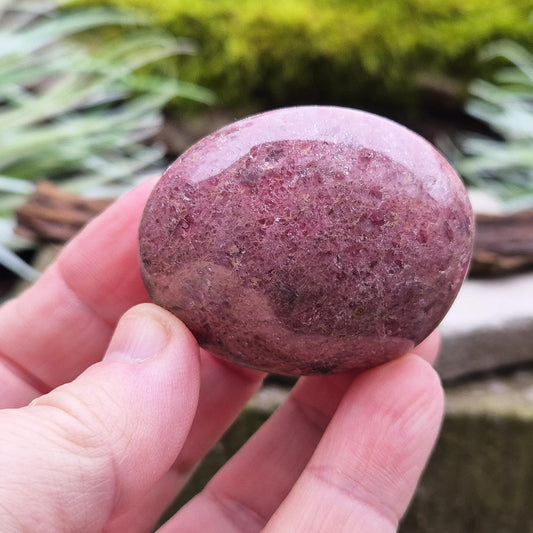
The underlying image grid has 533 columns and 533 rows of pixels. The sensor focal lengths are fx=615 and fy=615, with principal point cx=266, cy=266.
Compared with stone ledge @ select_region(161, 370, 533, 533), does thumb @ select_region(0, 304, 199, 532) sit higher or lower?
higher

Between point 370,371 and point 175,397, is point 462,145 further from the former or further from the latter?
point 175,397

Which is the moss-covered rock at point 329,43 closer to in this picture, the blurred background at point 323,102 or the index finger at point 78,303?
the blurred background at point 323,102

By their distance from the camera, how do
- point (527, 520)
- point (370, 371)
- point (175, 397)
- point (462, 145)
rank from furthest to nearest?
1. point (462, 145)
2. point (527, 520)
3. point (370, 371)
4. point (175, 397)

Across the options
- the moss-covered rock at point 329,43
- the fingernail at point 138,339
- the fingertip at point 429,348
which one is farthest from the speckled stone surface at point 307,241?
the moss-covered rock at point 329,43

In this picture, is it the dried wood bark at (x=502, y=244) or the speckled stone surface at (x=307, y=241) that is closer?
the speckled stone surface at (x=307, y=241)

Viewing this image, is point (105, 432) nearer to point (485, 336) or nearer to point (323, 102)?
point (485, 336)

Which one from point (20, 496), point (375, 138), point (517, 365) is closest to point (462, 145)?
point (517, 365)

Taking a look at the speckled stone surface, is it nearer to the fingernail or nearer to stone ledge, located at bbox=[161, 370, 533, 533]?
the fingernail

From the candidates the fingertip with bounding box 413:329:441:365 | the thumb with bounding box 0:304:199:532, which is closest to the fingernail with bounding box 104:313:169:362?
the thumb with bounding box 0:304:199:532
